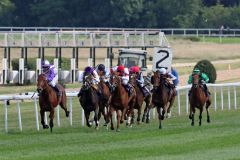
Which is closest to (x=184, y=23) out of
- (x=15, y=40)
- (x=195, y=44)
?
(x=195, y=44)

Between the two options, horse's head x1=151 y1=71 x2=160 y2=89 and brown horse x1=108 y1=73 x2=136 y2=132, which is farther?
horse's head x1=151 y1=71 x2=160 y2=89

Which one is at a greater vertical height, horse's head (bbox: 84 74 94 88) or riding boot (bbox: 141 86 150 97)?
horse's head (bbox: 84 74 94 88)

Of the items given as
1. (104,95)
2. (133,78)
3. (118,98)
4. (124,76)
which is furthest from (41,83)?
(133,78)

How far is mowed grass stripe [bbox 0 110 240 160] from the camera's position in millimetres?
17689

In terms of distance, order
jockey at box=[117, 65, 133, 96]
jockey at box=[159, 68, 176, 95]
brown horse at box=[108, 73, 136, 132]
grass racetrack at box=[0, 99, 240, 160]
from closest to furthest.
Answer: grass racetrack at box=[0, 99, 240, 160] < brown horse at box=[108, 73, 136, 132] < jockey at box=[117, 65, 133, 96] < jockey at box=[159, 68, 176, 95]

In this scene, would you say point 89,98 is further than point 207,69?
No

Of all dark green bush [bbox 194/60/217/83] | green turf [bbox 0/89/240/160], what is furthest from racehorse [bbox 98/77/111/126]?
dark green bush [bbox 194/60/217/83]

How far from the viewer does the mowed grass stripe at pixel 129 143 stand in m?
17.7

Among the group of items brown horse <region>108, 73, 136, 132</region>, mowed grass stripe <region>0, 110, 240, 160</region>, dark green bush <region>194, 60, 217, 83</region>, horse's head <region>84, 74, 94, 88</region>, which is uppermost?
dark green bush <region>194, 60, 217, 83</region>

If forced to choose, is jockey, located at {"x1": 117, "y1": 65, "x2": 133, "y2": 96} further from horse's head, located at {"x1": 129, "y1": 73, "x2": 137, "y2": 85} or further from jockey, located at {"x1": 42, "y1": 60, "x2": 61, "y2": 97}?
jockey, located at {"x1": 42, "y1": 60, "x2": 61, "y2": 97}

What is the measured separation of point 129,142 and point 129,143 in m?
0.22

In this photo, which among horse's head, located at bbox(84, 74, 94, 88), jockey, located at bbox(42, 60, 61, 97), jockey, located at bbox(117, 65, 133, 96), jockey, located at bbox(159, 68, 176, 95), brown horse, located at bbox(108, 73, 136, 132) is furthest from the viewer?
jockey, located at bbox(159, 68, 176, 95)

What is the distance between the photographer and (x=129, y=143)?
1977 centimetres

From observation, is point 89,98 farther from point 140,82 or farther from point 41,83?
point 140,82
